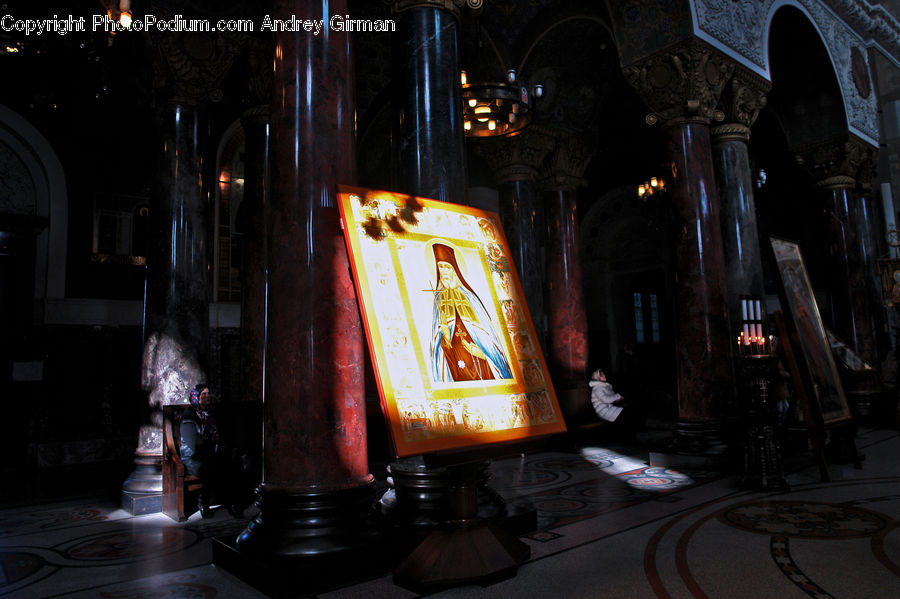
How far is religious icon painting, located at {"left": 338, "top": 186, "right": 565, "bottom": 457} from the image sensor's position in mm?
2754

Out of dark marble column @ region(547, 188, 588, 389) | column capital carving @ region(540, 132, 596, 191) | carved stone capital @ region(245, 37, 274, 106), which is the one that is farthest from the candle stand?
carved stone capital @ region(245, 37, 274, 106)

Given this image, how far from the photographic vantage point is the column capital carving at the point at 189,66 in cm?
614

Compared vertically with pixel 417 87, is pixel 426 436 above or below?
below

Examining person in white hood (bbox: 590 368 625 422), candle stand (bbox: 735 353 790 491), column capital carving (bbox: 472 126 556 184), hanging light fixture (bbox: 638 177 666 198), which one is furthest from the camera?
hanging light fixture (bbox: 638 177 666 198)

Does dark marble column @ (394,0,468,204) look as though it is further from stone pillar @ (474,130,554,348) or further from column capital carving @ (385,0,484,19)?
stone pillar @ (474,130,554,348)

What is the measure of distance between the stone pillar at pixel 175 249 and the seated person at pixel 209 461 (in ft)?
1.51

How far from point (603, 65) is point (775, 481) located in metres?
7.36

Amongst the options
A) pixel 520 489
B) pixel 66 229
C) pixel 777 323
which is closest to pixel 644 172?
pixel 777 323

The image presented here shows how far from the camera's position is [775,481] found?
5.23m

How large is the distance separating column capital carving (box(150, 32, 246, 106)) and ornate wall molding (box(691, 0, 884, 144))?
5.37 metres

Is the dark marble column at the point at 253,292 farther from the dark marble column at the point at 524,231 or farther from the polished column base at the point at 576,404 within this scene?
the polished column base at the point at 576,404

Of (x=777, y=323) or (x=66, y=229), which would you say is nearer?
(x=777, y=323)

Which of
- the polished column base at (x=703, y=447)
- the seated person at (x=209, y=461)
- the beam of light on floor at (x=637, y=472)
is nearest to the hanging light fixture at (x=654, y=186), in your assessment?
the beam of light on floor at (x=637, y=472)

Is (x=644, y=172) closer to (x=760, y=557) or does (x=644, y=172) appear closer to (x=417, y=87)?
(x=417, y=87)
